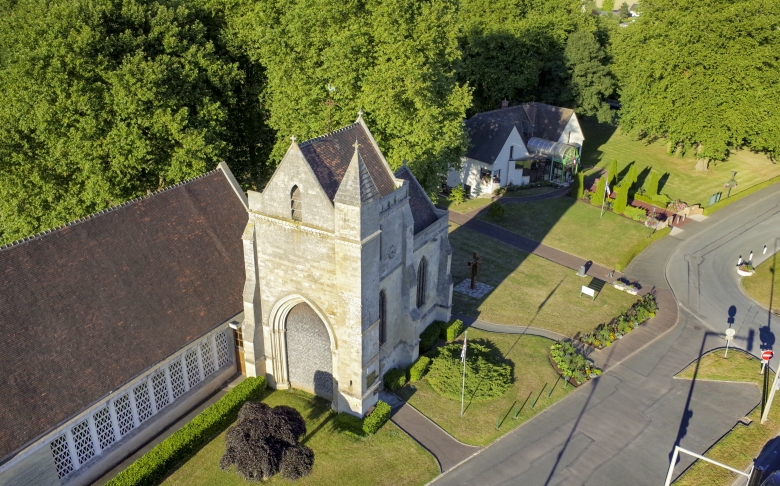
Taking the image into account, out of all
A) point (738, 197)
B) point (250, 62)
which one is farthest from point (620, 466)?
point (738, 197)

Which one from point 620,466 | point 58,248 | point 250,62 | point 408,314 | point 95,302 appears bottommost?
point 620,466

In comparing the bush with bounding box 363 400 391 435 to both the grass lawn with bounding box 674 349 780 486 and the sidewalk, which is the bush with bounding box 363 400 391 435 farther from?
the grass lawn with bounding box 674 349 780 486

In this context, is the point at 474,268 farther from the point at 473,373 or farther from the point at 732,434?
the point at 732,434

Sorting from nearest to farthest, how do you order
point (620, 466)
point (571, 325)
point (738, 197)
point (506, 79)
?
point (620, 466), point (571, 325), point (738, 197), point (506, 79)

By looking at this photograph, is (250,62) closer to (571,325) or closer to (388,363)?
(388,363)

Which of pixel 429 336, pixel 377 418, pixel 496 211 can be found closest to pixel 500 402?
pixel 429 336

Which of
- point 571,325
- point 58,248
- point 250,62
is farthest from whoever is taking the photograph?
point 250,62
